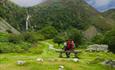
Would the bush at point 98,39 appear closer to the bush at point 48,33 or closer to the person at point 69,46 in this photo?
the bush at point 48,33

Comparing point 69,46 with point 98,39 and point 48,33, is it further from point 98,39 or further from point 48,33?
point 48,33

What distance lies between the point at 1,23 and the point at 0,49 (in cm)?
6488

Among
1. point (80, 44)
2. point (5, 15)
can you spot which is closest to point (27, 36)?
point (80, 44)

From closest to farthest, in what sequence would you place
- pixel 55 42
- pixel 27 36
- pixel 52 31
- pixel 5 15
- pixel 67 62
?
pixel 67 62 → pixel 27 36 → pixel 55 42 → pixel 52 31 → pixel 5 15

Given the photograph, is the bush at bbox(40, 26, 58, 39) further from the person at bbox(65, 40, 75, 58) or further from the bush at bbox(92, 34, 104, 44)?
the person at bbox(65, 40, 75, 58)

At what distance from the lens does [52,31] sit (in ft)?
436

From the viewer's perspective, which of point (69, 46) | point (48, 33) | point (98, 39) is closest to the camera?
point (69, 46)

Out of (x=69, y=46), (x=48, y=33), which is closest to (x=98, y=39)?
(x=48, y=33)

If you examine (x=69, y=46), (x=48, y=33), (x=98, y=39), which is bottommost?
(x=98, y=39)

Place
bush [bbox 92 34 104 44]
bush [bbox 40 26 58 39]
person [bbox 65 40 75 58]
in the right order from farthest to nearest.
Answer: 1. bush [bbox 40 26 58 39]
2. bush [bbox 92 34 104 44]
3. person [bbox 65 40 75 58]

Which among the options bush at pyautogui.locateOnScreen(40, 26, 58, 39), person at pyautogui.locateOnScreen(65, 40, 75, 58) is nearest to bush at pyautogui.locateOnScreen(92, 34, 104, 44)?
bush at pyautogui.locateOnScreen(40, 26, 58, 39)

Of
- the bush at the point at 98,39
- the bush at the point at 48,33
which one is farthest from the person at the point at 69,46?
the bush at the point at 48,33

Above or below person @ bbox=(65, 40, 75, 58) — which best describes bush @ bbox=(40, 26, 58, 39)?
below

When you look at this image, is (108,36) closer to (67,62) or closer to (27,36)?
(27,36)
